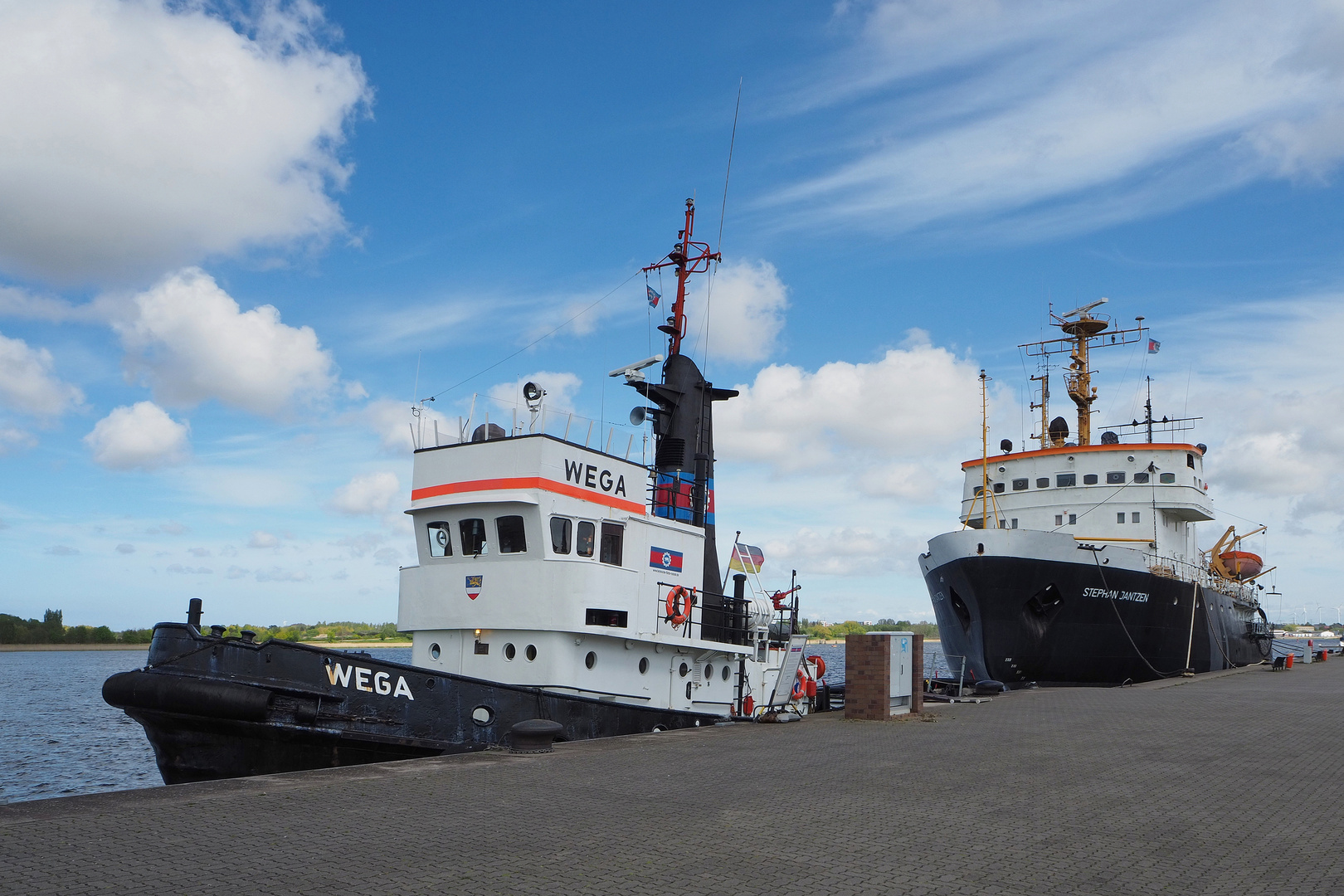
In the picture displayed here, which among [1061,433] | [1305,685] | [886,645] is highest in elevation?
[1061,433]

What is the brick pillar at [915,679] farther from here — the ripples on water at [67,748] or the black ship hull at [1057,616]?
the ripples on water at [67,748]

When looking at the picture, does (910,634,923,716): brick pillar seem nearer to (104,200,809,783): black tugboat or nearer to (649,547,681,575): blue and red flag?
(104,200,809,783): black tugboat

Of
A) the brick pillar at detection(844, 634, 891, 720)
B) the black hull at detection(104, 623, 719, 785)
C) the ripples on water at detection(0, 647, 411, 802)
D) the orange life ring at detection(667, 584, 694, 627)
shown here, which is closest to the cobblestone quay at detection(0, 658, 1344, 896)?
the black hull at detection(104, 623, 719, 785)

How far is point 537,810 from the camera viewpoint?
7965 mm

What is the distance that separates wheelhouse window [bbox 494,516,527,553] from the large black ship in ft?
55.6

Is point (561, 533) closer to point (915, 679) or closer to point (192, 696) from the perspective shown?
point (192, 696)

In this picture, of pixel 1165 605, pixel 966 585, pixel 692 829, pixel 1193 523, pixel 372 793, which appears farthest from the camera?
pixel 1193 523

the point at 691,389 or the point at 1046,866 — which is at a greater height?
the point at 691,389

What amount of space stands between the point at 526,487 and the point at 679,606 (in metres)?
3.08

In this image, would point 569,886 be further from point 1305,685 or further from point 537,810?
point 1305,685

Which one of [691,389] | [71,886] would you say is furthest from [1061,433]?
[71,886]

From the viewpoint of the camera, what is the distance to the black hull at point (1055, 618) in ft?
86.9

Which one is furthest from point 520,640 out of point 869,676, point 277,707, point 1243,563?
point 1243,563

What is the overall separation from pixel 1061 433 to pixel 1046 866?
3197 cm
